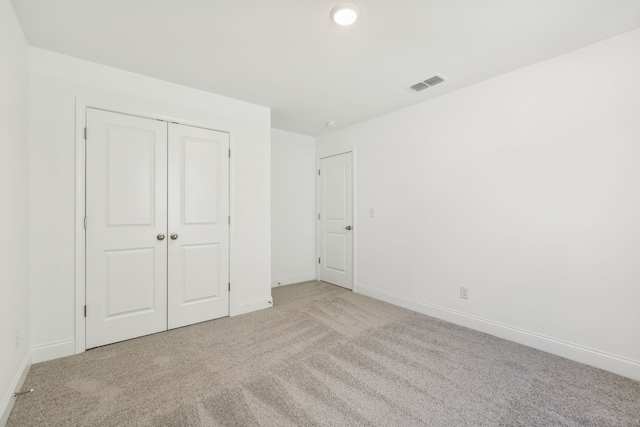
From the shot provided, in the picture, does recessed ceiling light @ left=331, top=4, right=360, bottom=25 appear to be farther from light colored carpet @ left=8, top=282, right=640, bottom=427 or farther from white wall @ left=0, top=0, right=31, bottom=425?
light colored carpet @ left=8, top=282, right=640, bottom=427

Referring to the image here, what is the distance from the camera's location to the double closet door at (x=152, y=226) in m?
2.33

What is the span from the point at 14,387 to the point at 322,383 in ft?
6.49

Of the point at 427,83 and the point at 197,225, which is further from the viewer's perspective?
the point at 197,225

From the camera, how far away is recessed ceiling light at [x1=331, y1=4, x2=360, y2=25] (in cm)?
166

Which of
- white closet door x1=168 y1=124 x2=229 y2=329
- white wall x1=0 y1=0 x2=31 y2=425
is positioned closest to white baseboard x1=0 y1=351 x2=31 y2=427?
white wall x1=0 y1=0 x2=31 y2=425

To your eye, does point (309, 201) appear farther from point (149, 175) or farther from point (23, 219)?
point (23, 219)

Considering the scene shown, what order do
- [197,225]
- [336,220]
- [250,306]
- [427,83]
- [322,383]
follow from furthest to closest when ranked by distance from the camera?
[336,220] → [250,306] → [197,225] → [427,83] → [322,383]

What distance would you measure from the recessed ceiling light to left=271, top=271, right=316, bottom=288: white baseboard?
349 cm

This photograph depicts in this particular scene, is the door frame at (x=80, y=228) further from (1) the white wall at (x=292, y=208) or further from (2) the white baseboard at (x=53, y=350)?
(1) the white wall at (x=292, y=208)

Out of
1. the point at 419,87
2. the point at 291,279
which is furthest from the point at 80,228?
the point at 419,87

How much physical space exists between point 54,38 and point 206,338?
2.73 meters

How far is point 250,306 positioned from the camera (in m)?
3.17

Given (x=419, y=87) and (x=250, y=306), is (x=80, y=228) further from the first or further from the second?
(x=419, y=87)

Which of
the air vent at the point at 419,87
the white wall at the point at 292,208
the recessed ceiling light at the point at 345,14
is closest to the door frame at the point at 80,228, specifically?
the recessed ceiling light at the point at 345,14
